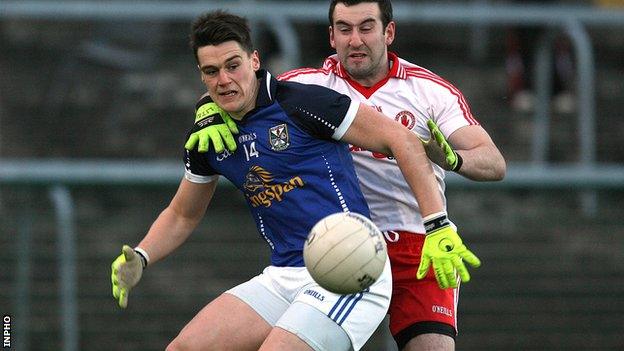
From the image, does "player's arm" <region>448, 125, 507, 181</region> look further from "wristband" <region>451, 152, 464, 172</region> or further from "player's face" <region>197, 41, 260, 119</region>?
"player's face" <region>197, 41, 260, 119</region>

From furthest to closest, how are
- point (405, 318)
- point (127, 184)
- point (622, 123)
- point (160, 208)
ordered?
point (622, 123)
point (160, 208)
point (127, 184)
point (405, 318)

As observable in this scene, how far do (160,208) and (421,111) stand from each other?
285 centimetres

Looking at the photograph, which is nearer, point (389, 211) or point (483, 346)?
point (389, 211)

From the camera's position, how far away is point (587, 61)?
402 inches

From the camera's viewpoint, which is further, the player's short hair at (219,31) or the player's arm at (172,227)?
the player's arm at (172,227)

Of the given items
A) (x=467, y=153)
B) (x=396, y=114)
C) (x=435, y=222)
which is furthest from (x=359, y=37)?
(x=435, y=222)

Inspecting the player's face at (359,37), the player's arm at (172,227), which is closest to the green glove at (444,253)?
the player's face at (359,37)

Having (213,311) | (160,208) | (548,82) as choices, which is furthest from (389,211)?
(548,82)

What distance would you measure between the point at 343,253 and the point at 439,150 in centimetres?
73

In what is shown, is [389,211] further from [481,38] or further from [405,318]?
[481,38]

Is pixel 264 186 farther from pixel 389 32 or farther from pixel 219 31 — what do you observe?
pixel 389 32

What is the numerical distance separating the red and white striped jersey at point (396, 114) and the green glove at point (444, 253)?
2.64 ft

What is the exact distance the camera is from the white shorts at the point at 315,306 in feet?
18.4

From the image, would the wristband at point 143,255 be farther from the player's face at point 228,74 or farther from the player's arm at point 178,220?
the player's face at point 228,74
